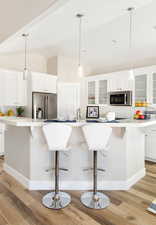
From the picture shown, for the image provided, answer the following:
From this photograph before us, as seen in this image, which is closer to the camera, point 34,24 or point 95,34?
point 34,24

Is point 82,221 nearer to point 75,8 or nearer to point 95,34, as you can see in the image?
point 75,8

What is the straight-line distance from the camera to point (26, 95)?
4.73m

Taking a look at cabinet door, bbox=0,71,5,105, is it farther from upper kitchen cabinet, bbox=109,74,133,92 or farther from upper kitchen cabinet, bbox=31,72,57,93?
upper kitchen cabinet, bbox=109,74,133,92

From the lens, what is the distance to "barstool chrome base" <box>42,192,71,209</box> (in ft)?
6.96

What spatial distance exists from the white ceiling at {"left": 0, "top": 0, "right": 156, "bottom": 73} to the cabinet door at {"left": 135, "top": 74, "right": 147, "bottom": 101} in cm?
69

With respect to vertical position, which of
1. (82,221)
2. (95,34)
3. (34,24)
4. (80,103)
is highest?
(95,34)

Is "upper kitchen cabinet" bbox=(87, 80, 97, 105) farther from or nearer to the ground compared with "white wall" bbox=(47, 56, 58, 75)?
nearer to the ground

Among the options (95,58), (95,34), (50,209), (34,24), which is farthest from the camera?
(95,58)

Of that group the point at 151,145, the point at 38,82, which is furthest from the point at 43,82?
the point at 151,145

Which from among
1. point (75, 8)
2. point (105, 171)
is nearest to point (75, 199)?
point (105, 171)

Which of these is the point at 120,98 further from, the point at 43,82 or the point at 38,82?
the point at 38,82

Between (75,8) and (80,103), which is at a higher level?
(75,8)

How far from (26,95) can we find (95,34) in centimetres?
251

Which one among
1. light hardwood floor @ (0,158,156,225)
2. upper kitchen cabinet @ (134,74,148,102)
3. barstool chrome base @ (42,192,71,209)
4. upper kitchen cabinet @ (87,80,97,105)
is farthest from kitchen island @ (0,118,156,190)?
upper kitchen cabinet @ (87,80,97,105)
